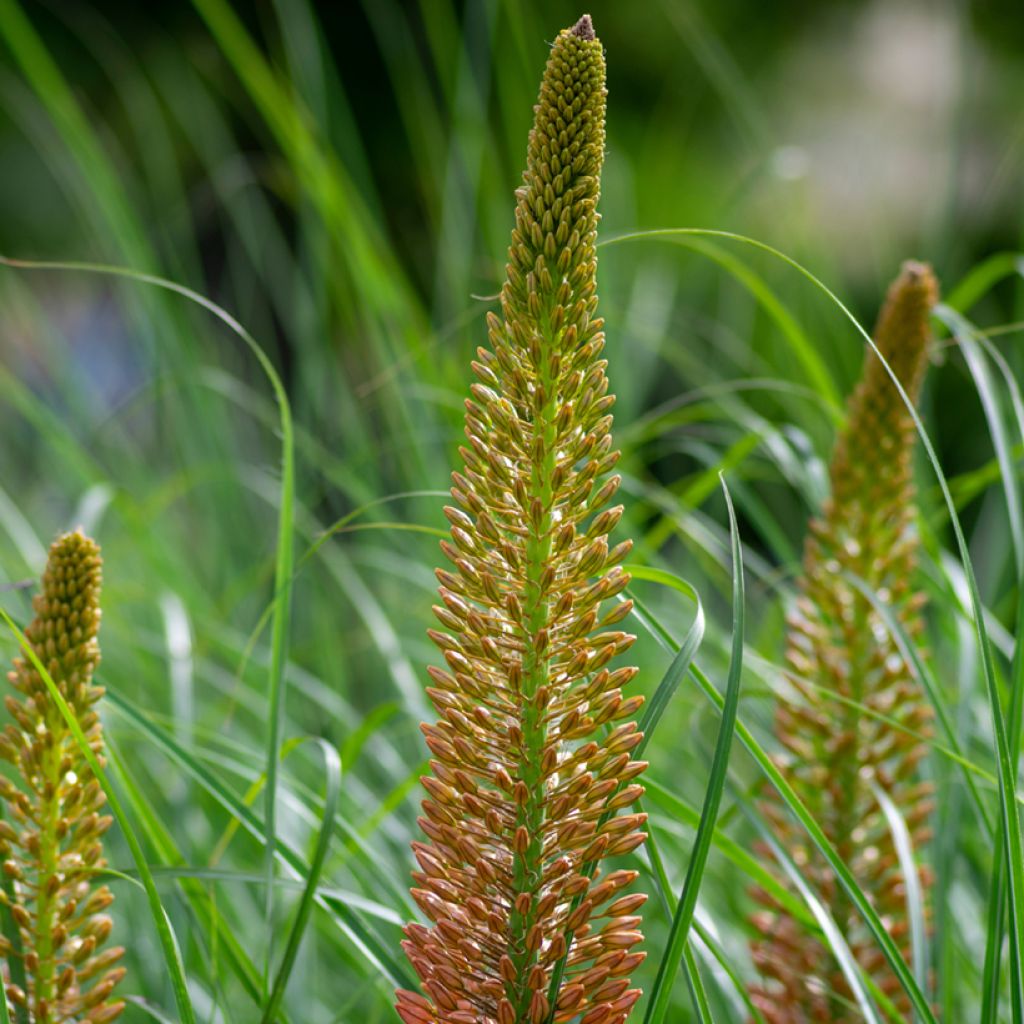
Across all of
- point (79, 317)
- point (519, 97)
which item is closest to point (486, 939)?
point (519, 97)

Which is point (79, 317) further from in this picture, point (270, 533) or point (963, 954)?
point (963, 954)

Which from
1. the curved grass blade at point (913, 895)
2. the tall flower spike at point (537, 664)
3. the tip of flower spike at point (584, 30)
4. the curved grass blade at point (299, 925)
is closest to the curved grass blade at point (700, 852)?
the tall flower spike at point (537, 664)

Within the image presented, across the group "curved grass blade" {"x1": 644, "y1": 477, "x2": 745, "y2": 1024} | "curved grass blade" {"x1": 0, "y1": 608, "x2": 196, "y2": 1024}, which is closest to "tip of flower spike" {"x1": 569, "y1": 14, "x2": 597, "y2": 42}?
"curved grass blade" {"x1": 644, "y1": 477, "x2": 745, "y2": 1024}

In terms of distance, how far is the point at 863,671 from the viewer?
1512mm

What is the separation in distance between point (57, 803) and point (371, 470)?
2.06 metres

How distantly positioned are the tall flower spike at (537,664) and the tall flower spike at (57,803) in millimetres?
273

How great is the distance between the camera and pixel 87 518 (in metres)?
2.00

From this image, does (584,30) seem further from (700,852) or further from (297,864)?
(297,864)

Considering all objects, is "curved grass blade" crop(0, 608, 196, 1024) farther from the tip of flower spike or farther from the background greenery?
the tip of flower spike

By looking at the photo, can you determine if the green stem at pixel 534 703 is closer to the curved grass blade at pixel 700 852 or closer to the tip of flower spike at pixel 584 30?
the curved grass blade at pixel 700 852

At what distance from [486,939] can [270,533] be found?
2.80 m

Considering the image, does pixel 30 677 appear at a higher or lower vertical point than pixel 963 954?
lower

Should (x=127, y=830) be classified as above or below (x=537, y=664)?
below

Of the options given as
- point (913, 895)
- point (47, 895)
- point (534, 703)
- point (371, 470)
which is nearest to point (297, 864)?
point (47, 895)
